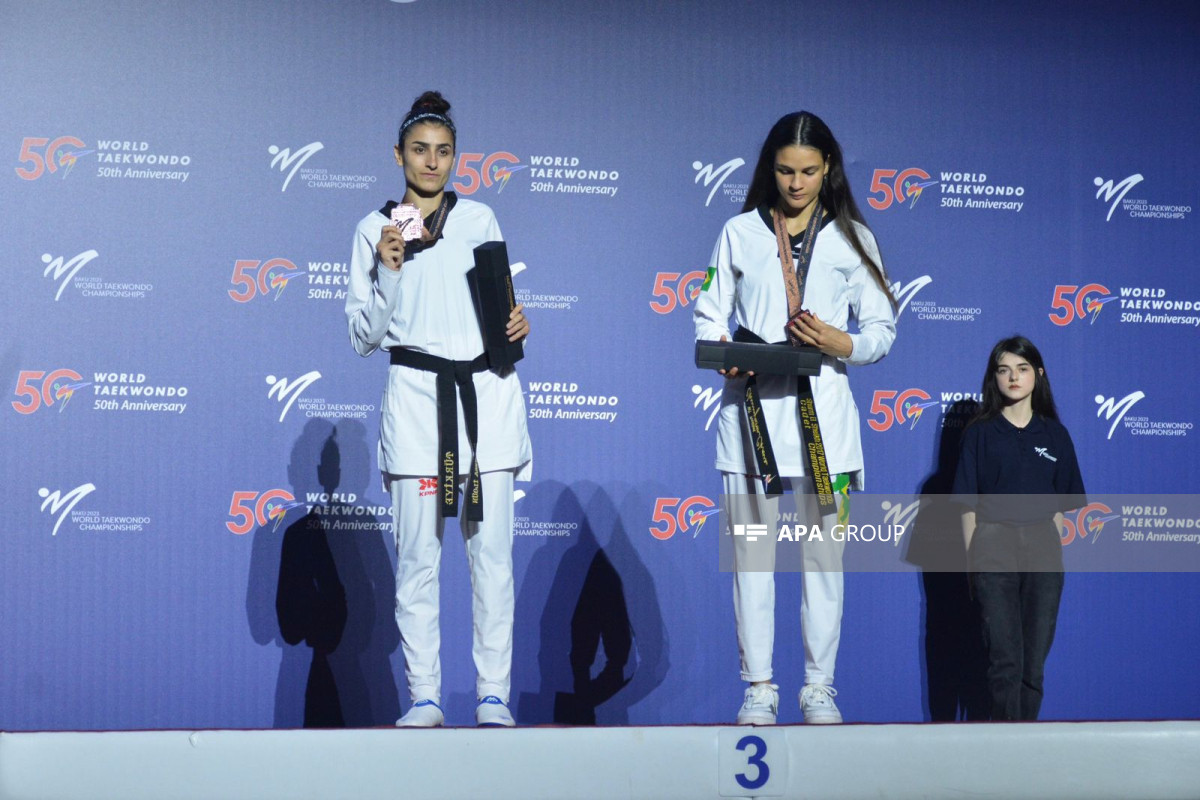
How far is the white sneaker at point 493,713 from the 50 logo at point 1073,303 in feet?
9.51

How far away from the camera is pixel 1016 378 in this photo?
13.9ft

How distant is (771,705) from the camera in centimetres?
329

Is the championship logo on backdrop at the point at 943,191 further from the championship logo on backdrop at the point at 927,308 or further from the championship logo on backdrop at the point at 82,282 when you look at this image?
the championship logo on backdrop at the point at 82,282

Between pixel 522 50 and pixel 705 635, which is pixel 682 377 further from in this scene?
pixel 522 50

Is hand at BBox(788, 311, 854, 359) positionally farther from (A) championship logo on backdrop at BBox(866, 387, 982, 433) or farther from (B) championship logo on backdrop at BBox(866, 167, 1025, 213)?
(B) championship logo on backdrop at BBox(866, 167, 1025, 213)

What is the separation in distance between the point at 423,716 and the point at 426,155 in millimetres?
1625

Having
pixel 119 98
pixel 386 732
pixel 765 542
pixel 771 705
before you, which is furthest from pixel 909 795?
pixel 119 98

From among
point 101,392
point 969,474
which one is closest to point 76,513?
point 101,392

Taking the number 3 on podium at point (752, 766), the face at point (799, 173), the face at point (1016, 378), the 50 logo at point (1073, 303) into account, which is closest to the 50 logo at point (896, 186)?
the 50 logo at point (1073, 303)

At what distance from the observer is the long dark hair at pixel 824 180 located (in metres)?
3.47

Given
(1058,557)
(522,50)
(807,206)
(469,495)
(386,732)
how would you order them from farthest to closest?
(522,50) < (1058,557) < (807,206) < (469,495) < (386,732)

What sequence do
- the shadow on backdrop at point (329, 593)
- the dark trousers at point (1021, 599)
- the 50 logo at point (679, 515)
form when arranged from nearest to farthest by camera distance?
the dark trousers at point (1021, 599) → the shadow on backdrop at point (329, 593) → the 50 logo at point (679, 515)

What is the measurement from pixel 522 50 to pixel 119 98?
1.56 m

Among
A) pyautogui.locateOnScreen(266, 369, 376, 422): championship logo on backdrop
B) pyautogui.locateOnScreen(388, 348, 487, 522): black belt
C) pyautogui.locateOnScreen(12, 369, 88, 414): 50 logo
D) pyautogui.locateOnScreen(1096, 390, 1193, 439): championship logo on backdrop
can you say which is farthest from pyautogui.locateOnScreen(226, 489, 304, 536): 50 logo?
pyautogui.locateOnScreen(1096, 390, 1193, 439): championship logo on backdrop
